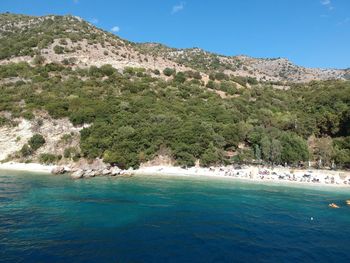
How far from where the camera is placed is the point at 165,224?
81.7ft

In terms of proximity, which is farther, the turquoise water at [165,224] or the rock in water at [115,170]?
the rock in water at [115,170]

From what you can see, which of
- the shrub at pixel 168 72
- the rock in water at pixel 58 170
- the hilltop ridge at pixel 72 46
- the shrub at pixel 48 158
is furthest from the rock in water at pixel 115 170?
the shrub at pixel 168 72

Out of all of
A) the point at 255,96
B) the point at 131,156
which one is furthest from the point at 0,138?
the point at 255,96

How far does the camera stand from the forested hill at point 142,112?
204 ft

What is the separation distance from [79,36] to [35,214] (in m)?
96.3

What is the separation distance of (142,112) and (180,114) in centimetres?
879

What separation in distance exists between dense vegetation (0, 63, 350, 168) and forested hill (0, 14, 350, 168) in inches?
8.7

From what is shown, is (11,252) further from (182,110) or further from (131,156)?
(182,110)

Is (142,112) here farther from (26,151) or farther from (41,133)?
(26,151)

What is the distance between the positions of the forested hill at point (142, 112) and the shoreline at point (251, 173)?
2750mm

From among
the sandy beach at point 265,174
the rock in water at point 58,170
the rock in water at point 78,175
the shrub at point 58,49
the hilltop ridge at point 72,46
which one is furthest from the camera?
the shrub at point 58,49

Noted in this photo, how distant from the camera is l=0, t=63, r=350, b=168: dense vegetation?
62.1 meters

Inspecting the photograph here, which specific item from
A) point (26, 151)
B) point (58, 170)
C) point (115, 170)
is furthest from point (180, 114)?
point (26, 151)

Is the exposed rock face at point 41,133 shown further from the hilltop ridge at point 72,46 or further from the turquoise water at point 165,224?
the hilltop ridge at point 72,46
